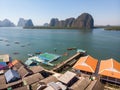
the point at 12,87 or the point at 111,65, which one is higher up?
the point at 111,65

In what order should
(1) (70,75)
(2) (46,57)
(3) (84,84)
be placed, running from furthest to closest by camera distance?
(2) (46,57)
(1) (70,75)
(3) (84,84)

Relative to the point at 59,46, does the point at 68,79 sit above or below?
above

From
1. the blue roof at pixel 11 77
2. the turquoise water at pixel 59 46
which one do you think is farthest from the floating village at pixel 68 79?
the turquoise water at pixel 59 46

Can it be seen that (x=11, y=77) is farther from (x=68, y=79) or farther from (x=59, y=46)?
(x=59, y=46)

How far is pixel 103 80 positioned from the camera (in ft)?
84.5

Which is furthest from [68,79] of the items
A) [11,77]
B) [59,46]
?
[59,46]

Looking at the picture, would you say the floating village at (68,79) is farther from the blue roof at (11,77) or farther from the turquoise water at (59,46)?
the turquoise water at (59,46)

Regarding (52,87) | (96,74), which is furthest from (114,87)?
(52,87)

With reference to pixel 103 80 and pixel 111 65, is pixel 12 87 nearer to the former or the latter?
pixel 103 80

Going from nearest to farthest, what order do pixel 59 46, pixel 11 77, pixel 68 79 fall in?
pixel 68 79
pixel 11 77
pixel 59 46

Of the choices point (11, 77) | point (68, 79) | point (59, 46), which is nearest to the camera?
point (68, 79)

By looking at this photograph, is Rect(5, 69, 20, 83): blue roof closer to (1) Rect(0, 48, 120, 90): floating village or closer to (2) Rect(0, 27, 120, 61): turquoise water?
(1) Rect(0, 48, 120, 90): floating village

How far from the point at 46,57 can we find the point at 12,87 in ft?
72.4

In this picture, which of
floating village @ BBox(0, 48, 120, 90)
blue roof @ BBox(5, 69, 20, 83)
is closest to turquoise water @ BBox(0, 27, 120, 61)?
floating village @ BBox(0, 48, 120, 90)
